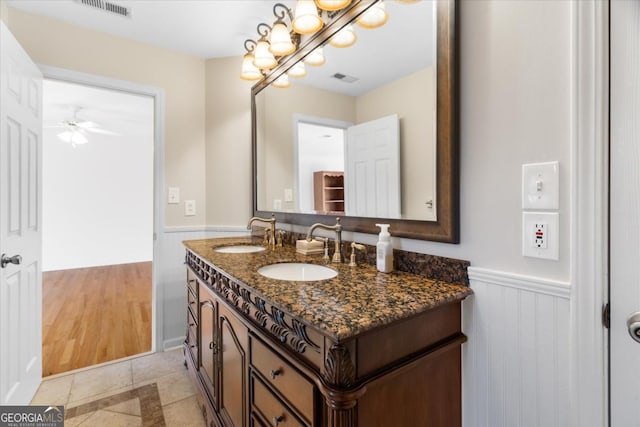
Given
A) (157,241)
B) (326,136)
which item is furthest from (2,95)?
(326,136)

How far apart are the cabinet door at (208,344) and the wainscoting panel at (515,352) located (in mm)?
1037

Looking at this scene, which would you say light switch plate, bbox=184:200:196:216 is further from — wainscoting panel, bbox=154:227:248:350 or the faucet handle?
the faucet handle

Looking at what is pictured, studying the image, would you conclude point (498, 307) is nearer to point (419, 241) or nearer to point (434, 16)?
point (419, 241)

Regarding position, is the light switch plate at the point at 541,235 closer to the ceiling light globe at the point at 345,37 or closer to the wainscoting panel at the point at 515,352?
the wainscoting panel at the point at 515,352

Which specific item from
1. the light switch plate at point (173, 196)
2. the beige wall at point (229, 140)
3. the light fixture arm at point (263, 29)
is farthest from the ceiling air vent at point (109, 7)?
the light switch plate at point (173, 196)

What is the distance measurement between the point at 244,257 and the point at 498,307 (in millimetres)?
1062

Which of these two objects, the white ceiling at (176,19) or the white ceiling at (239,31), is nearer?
the white ceiling at (239,31)

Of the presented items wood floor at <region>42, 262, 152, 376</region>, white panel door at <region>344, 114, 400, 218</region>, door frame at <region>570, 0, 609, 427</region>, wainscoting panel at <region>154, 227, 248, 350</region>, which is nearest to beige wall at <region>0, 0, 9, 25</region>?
wainscoting panel at <region>154, 227, 248, 350</region>

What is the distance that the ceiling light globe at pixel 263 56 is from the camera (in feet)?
6.23

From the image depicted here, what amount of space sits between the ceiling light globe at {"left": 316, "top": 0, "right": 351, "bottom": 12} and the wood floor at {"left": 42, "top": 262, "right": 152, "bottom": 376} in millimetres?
2667

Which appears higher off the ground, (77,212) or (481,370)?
(77,212)

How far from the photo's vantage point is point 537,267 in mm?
824

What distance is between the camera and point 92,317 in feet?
10.1

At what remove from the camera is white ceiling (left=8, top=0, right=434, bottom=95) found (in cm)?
114
